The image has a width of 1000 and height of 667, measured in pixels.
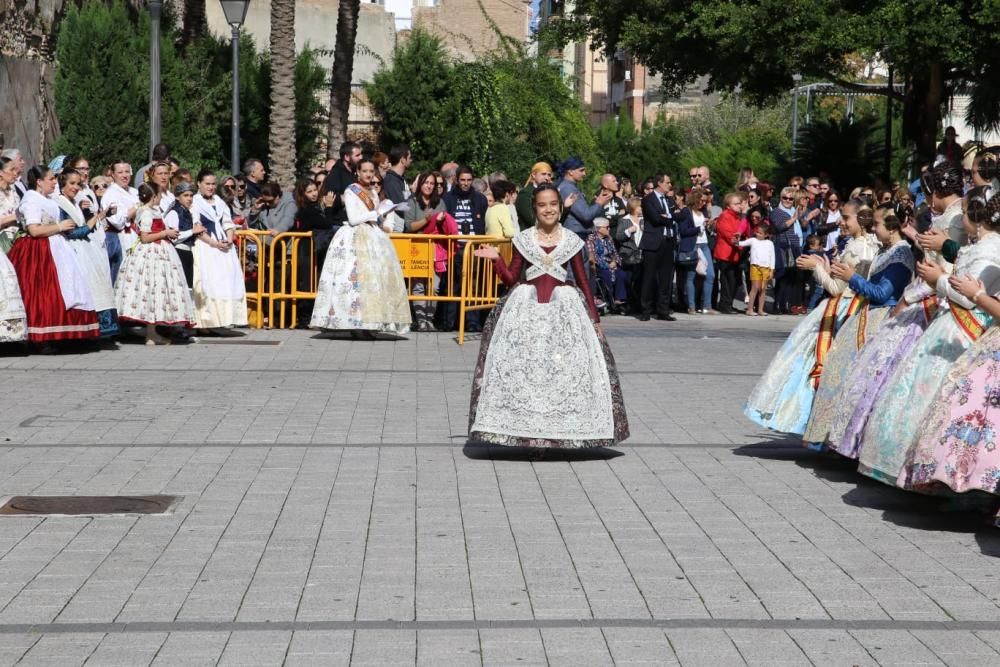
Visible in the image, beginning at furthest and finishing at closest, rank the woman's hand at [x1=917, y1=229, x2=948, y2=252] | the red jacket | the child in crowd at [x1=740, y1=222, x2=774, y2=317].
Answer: the red jacket → the child in crowd at [x1=740, y1=222, x2=774, y2=317] → the woman's hand at [x1=917, y1=229, x2=948, y2=252]

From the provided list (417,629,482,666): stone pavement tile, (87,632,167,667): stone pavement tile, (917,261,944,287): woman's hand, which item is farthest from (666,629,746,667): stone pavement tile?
Result: (917,261,944,287): woman's hand

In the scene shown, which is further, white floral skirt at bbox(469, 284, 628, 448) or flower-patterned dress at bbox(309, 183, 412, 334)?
flower-patterned dress at bbox(309, 183, 412, 334)

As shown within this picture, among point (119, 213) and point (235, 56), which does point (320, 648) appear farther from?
point (235, 56)

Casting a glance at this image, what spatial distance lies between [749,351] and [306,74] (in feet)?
56.1

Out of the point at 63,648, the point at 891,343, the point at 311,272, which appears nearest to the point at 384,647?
the point at 63,648

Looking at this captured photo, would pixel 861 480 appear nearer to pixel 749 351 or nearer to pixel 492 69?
pixel 749 351

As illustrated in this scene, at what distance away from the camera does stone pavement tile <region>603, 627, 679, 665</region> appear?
5426 millimetres

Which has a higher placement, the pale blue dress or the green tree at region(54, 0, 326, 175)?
the green tree at region(54, 0, 326, 175)

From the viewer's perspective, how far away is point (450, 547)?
7.15 m

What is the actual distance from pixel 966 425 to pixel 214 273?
35.8 ft

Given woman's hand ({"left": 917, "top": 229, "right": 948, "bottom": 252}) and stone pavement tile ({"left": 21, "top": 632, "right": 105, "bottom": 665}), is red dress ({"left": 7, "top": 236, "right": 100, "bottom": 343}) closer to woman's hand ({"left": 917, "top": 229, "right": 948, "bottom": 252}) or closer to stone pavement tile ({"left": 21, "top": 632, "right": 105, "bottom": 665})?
woman's hand ({"left": 917, "top": 229, "right": 948, "bottom": 252})

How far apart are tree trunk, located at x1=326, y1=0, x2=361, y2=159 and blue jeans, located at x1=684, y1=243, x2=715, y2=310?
867 cm

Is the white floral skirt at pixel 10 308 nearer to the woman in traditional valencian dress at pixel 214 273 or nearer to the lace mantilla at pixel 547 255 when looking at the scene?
the woman in traditional valencian dress at pixel 214 273

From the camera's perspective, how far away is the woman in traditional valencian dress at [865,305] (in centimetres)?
930
